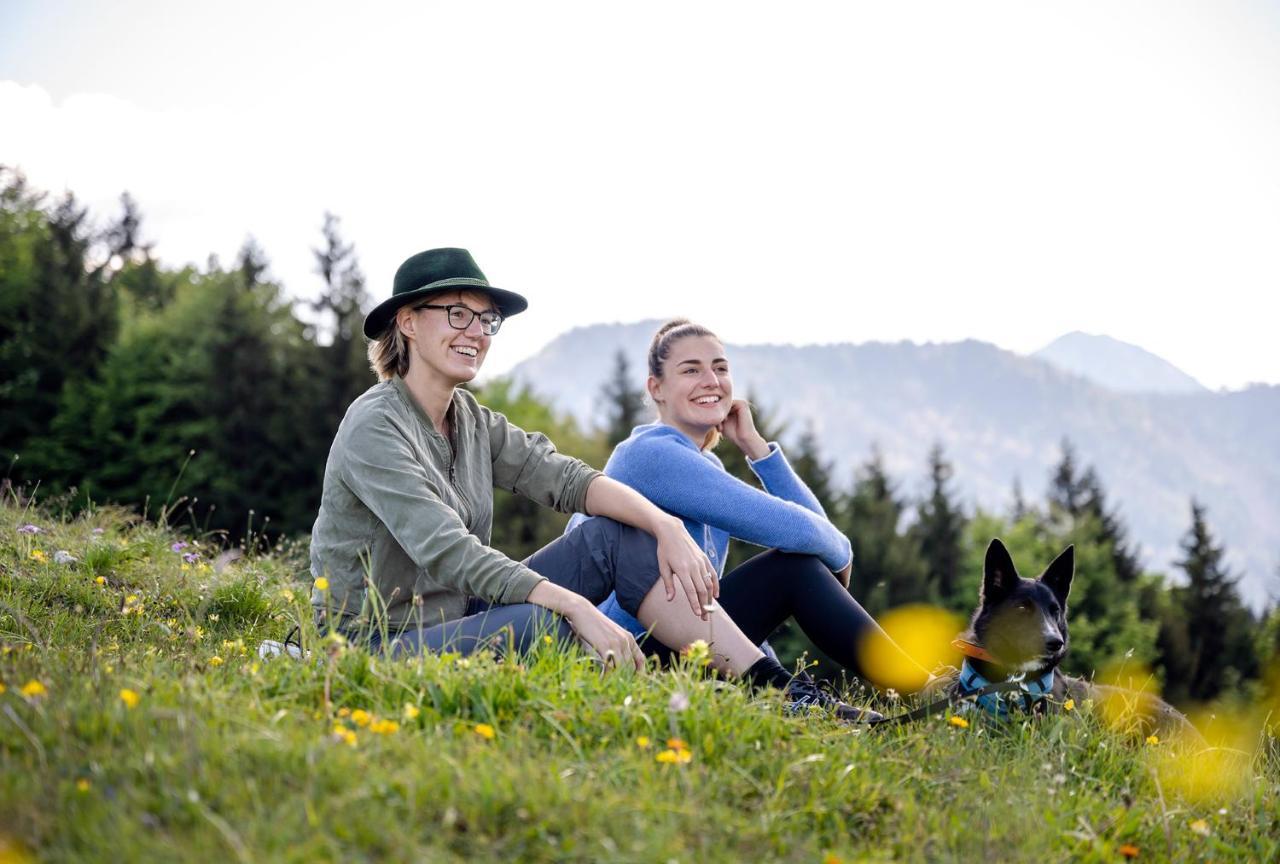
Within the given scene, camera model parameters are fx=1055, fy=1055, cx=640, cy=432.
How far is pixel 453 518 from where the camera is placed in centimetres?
413

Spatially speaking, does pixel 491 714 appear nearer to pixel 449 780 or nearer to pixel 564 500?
pixel 449 780

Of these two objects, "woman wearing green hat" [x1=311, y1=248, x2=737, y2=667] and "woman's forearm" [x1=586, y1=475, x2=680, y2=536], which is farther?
"woman's forearm" [x1=586, y1=475, x2=680, y2=536]

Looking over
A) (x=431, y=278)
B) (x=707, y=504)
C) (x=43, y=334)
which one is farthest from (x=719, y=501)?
(x=43, y=334)

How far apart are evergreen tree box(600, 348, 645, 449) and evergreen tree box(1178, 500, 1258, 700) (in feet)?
85.6

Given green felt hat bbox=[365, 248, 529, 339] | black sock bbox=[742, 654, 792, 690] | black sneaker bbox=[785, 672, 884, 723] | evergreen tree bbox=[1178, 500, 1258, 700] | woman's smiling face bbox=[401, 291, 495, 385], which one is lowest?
evergreen tree bbox=[1178, 500, 1258, 700]

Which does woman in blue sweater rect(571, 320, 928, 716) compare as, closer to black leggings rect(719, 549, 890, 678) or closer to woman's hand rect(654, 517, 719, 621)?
black leggings rect(719, 549, 890, 678)

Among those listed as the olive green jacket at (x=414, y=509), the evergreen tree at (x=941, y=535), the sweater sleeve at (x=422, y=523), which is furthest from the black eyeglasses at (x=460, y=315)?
the evergreen tree at (x=941, y=535)

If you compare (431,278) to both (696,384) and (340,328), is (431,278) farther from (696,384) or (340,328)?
(340,328)

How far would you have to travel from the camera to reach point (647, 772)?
299 cm

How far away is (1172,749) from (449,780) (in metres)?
3.30

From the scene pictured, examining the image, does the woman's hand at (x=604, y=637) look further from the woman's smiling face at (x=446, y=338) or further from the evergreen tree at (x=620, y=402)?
the evergreen tree at (x=620, y=402)

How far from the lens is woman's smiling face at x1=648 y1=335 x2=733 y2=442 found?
18.1ft

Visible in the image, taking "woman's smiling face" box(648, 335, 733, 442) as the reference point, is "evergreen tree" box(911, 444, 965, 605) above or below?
below

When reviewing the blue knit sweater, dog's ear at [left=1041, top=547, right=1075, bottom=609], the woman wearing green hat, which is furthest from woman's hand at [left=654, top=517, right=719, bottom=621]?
dog's ear at [left=1041, top=547, right=1075, bottom=609]
